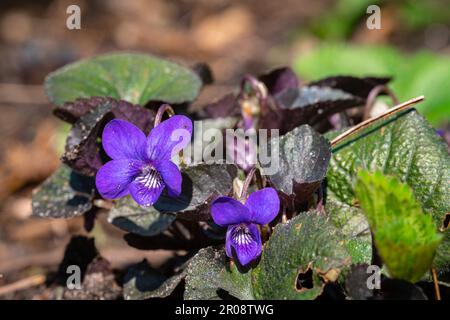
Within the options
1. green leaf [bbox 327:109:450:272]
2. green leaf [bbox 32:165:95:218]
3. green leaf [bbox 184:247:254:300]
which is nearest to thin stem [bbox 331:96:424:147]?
green leaf [bbox 327:109:450:272]

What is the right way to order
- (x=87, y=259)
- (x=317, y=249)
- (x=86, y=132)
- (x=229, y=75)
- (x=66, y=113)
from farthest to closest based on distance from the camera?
(x=229, y=75) → (x=87, y=259) → (x=66, y=113) → (x=86, y=132) → (x=317, y=249)

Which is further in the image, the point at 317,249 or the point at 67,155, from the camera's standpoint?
the point at 67,155

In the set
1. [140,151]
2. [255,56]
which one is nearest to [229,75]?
[255,56]

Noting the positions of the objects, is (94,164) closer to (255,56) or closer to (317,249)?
(317,249)

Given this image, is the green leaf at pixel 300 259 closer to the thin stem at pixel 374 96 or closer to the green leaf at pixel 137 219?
the green leaf at pixel 137 219

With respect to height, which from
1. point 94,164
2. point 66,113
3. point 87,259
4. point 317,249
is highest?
point 66,113
